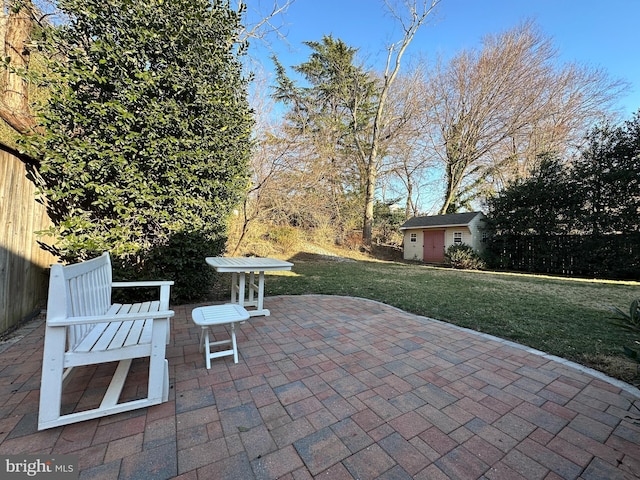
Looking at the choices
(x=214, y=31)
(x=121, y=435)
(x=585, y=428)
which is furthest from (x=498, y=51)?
(x=121, y=435)

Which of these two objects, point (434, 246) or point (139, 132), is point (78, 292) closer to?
point (139, 132)

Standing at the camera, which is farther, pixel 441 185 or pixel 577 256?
pixel 441 185

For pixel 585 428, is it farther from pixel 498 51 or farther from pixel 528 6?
pixel 498 51

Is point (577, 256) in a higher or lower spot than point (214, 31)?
lower

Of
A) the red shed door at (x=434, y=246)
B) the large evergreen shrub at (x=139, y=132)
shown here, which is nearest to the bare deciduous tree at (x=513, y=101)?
the red shed door at (x=434, y=246)

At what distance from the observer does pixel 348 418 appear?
1.79m

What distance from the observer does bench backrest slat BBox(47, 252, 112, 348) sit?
5.12ft

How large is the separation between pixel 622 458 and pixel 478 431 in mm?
725

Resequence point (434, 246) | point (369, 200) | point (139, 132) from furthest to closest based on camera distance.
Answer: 1. point (369, 200)
2. point (434, 246)
3. point (139, 132)

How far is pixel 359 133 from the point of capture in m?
17.4

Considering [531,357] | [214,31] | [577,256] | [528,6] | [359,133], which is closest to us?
[531,357]

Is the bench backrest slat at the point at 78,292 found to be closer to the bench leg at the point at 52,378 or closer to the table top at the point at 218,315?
the bench leg at the point at 52,378

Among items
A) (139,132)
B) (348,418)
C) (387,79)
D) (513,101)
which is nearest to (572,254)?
(513,101)

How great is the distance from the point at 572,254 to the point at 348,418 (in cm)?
1411
